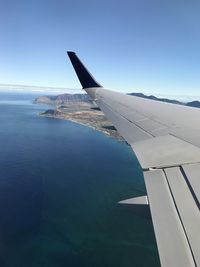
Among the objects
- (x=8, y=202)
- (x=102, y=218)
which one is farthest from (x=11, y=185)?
(x=102, y=218)

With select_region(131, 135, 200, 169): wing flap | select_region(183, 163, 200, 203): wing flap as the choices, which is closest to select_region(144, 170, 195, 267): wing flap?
select_region(183, 163, 200, 203): wing flap

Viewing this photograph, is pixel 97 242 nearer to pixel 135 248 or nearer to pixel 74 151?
pixel 135 248

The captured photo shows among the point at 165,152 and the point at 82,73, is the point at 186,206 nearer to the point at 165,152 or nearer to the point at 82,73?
the point at 165,152

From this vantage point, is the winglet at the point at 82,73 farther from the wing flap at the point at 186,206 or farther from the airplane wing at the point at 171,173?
the wing flap at the point at 186,206

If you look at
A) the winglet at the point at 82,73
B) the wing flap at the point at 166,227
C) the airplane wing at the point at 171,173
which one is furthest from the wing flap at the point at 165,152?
the winglet at the point at 82,73

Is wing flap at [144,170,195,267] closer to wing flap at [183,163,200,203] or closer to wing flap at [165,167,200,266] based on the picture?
wing flap at [165,167,200,266]

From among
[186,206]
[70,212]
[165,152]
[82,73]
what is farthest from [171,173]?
[70,212]
